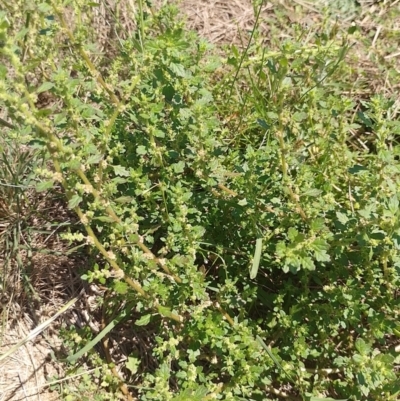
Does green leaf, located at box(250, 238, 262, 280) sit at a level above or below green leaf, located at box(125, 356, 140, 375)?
above

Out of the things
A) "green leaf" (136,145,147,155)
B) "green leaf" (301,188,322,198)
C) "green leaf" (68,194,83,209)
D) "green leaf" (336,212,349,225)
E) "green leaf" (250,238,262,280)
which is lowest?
"green leaf" (250,238,262,280)

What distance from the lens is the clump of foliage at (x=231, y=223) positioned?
1.87m

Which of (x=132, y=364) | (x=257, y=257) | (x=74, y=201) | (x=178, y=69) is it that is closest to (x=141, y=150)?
(x=178, y=69)

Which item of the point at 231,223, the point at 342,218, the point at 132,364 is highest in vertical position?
the point at 342,218

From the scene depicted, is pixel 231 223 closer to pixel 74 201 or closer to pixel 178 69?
pixel 178 69

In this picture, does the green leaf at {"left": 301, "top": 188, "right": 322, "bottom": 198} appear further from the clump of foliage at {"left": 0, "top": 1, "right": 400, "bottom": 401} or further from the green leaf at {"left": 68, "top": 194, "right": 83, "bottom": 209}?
the green leaf at {"left": 68, "top": 194, "right": 83, "bottom": 209}

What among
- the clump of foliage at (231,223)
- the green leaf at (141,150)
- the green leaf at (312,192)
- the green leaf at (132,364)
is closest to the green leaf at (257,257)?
the clump of foliage at (231,223)

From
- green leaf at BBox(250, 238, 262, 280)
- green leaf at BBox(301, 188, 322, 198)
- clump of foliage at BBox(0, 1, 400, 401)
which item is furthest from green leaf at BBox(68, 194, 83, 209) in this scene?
green leaf at BBox(301, 188, 322, 198)

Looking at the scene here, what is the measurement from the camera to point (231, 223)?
2396mm

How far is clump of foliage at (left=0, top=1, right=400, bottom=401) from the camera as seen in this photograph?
1873 mm

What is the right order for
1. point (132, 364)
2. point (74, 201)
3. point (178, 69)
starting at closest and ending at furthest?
point (74, 201), point (178, 69), point (132, 364)

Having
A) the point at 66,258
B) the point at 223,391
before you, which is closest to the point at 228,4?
the point at 66,258

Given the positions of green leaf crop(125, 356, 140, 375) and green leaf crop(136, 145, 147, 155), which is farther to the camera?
green leaf crop(125, 356, 140, 375)

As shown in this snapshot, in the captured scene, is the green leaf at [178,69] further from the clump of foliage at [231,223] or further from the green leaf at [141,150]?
the green leaf at [141,150]
